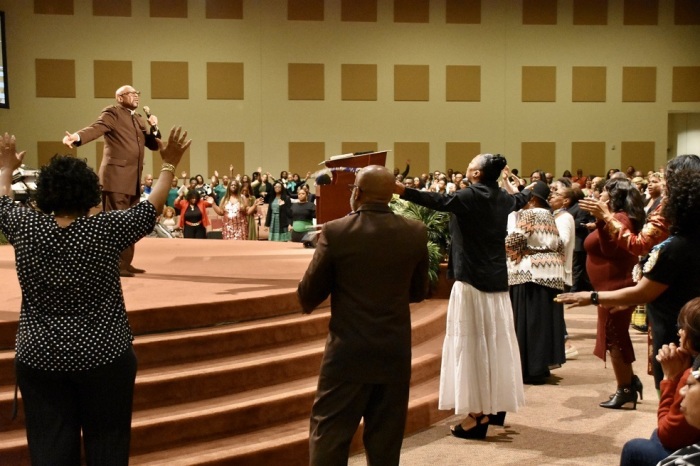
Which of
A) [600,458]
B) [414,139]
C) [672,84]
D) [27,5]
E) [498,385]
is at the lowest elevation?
[600,458]

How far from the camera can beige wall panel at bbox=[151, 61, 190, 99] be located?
19.9 meters

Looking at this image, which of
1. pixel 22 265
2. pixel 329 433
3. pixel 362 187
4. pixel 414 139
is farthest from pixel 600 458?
pixel 414 139

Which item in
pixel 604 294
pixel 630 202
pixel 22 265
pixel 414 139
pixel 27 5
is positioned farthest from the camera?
pixel 414 139

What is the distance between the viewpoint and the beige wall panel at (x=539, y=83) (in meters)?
20.6

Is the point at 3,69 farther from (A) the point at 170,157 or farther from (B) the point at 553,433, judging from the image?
(A) the point at 170,157

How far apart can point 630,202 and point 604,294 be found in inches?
80.0

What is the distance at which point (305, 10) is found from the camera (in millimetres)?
20125

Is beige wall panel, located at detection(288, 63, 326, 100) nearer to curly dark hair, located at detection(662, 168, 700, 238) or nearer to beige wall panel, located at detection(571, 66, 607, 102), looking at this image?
beige wall panel, located at detection(571, 66, 607, 102)

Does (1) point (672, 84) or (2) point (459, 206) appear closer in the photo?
(2) point (459, 206)

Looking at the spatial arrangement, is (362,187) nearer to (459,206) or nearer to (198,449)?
(459,206)

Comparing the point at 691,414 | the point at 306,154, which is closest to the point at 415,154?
the point at 306,154

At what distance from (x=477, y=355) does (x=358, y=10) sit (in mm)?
16673

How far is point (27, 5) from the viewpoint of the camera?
19.4 metres

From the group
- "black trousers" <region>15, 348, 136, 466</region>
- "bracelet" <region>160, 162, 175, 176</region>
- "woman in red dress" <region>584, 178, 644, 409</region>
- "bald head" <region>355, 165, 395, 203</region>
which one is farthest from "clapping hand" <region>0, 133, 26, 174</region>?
"woman in red dress" <region>584, 178, 644, 409</region>
